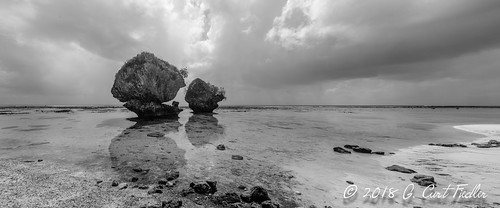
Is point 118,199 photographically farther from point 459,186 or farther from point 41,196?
point 459,186

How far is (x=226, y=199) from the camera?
23.5ft

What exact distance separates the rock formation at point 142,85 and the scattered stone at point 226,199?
1446 inches

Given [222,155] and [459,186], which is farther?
[222,155]

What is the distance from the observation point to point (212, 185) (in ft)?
26.5

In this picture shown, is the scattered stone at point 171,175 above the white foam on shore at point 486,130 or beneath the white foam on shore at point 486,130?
beneath

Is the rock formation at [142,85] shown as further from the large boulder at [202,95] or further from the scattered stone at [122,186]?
the scattered stone at [122,186]

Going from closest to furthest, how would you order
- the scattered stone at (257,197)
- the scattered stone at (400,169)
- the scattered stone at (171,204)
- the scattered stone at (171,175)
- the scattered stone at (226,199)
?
the scattered stone at (171,204)
the scattered stone at (226,199)
the scattered stone at (257,197)
the scattered stone at (171,175)
the scattered stone at (400,169)

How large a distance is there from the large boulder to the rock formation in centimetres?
1633

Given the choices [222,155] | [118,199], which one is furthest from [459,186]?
[118,199]

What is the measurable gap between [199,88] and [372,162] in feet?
169

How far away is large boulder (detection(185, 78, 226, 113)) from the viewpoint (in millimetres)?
58938

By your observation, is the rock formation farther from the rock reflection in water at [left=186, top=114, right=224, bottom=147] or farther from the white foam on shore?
the white foam on shore

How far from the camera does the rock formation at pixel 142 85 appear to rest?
38281 mm

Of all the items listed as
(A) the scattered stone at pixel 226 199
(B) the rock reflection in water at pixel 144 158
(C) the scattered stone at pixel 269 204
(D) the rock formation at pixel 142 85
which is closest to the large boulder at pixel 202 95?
(D) the rock formation at pixel 142 85
